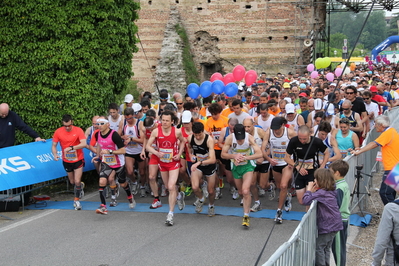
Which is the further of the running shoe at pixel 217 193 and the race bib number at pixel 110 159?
the running shoe at pixel 217 193

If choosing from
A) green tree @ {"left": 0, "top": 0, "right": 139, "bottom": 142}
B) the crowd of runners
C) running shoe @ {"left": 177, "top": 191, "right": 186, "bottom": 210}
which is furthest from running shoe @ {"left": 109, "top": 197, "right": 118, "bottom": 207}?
green tree @ {"left": 0, "top": 0, "right": 139, "bottom": 142}

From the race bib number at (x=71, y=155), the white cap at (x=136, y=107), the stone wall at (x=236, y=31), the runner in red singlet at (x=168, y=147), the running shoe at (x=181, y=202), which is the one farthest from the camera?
the stone wall at (x=236, y=31)

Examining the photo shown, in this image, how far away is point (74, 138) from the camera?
9734 mm

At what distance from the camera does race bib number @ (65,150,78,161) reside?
382 inches

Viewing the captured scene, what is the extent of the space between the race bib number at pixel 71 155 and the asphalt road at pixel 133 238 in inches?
43.5

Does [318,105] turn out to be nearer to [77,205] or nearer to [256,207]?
[256,207]

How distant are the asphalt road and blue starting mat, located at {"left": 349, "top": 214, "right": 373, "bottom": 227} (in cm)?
106

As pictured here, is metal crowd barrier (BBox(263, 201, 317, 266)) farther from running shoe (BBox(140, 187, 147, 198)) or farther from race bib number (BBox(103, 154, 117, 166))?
running shoe (BBox(140, 187, 147, 198))

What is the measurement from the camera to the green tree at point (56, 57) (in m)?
11.0

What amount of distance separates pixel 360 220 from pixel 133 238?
4.12 m

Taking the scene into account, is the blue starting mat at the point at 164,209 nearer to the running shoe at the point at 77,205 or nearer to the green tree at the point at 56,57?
the running shoe at the point at 77,205

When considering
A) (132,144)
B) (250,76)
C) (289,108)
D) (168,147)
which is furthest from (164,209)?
(250,76)

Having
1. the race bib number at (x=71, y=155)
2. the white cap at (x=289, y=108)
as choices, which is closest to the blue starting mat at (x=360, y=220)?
the white cap at (x=289, y=108)

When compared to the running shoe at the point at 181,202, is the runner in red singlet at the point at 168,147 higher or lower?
higher
